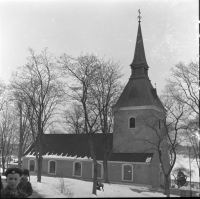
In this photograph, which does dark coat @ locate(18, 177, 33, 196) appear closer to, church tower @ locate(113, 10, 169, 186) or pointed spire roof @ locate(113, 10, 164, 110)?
church tower @ locate(113, 10, 169, 186)

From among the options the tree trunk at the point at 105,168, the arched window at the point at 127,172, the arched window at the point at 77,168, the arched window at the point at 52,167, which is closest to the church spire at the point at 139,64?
the arched window at the point at 127,172

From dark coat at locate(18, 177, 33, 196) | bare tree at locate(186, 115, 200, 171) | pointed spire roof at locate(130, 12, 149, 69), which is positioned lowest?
dark coat at locate(18, 177, 33, 196)

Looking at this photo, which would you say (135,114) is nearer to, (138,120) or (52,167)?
(138,120)

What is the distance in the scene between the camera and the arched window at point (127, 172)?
26.7m

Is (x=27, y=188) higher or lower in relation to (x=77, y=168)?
higher

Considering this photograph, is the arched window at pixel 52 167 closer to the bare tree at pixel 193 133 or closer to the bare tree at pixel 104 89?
the bare tree at pixel 104 89

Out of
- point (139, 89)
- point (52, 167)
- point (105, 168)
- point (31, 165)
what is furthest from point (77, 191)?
point (31, 165)

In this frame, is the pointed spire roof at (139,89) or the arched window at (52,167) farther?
the arched window at (52,167)

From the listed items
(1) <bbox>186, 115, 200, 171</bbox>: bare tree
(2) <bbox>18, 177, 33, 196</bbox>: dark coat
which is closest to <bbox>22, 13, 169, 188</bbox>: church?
(1) <bbox>186, 115, 200, 171</bbox>: bare tree

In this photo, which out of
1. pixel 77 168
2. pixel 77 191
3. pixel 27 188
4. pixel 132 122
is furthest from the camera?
pixel 77 168

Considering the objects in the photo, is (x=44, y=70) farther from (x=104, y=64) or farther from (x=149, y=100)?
(x=149, y=100)

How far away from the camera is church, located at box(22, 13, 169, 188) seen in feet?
87.6

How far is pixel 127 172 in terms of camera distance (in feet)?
88.6

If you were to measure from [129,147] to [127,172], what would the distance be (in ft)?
10.1
